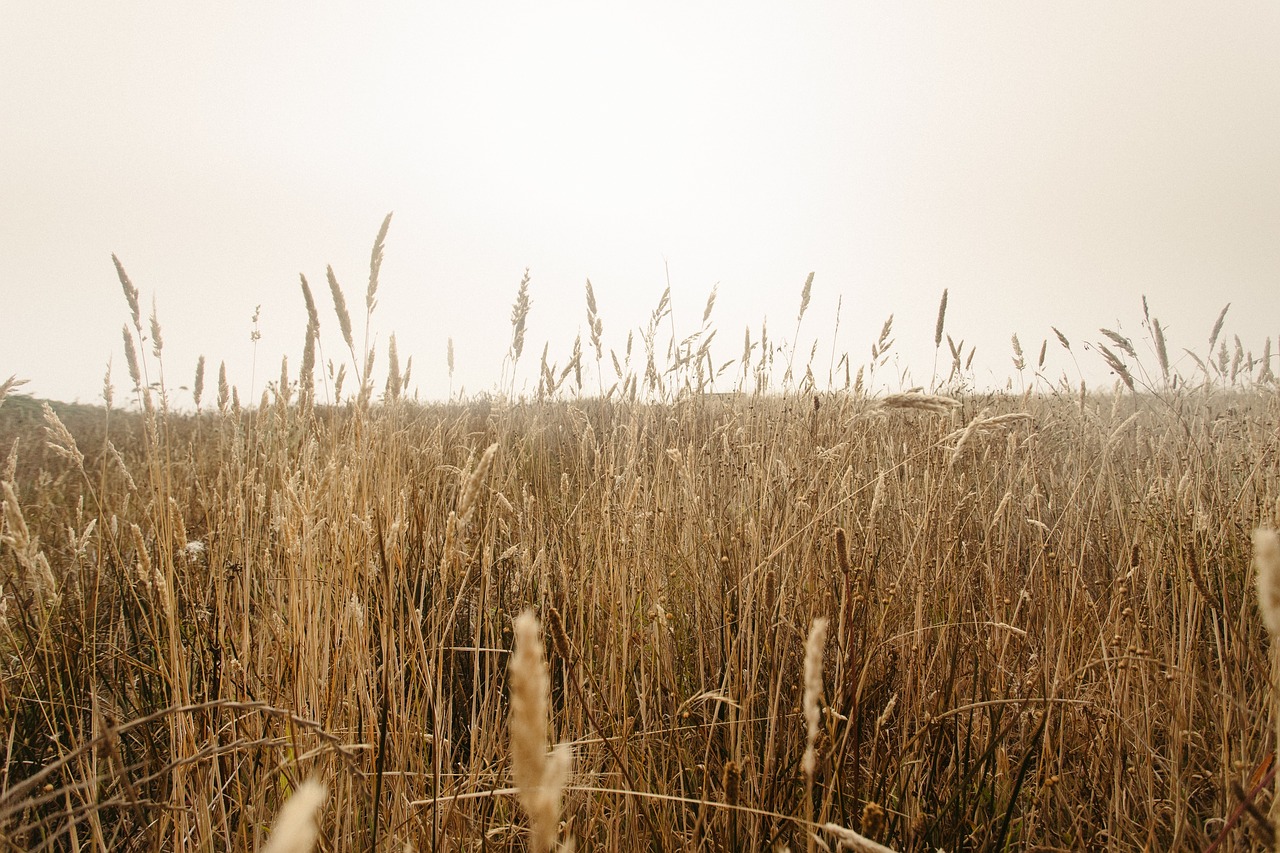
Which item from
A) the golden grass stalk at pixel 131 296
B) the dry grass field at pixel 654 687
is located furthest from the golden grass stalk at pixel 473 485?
the golden grass stalk at pixel 131 296

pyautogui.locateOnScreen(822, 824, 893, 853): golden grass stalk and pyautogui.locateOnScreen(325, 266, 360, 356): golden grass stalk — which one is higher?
pyautogui.locateOnScreen(325, 266, 360, 356): golden grass stalk

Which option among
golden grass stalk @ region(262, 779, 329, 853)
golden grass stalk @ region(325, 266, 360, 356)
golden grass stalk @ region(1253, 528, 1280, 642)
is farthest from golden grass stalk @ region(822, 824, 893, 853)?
golden grass stalk @ region(325, 266, 360, 356)

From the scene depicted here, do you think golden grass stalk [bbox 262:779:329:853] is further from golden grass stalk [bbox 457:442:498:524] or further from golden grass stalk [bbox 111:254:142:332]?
golden grass stalk [bbox 111:254:142:332]

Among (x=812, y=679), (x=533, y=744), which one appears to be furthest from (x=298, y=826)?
(x=812, y=679)

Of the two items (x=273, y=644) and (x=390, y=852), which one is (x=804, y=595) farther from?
(x=273, y=644)

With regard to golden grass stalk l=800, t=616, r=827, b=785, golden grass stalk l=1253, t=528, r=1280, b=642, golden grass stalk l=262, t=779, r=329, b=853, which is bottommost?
golden grass stalk l=800, t=616, r=827, b=785

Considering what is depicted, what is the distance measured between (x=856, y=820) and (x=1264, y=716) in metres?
1.04

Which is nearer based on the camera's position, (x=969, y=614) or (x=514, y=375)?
(x=969, y=614)

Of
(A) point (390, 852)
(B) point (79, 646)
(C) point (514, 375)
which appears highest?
(C) point (514, 375)

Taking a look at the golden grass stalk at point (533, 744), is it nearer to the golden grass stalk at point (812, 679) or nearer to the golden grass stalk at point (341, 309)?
the golden grass stalk at point (812, 679)

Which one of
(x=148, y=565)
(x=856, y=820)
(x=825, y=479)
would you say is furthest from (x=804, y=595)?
(x=148, y=565)

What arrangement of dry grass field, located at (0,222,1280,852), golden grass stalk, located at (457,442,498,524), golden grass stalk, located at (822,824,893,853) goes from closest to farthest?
1. golden grass stalk, located at (822,824,893,853)
2. golden grass stalk, located at (457,442,498,524)
3. dry grass field, located at (0,222,1280,852)

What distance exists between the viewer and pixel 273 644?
1685mm

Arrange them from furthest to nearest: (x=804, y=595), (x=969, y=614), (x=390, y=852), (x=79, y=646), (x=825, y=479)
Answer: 1. (x=825, y=479)
2. (x=969, y=614)
3. (x=79, y=646)
4. (x=804, y=595)
5. (x=390, y=852)
